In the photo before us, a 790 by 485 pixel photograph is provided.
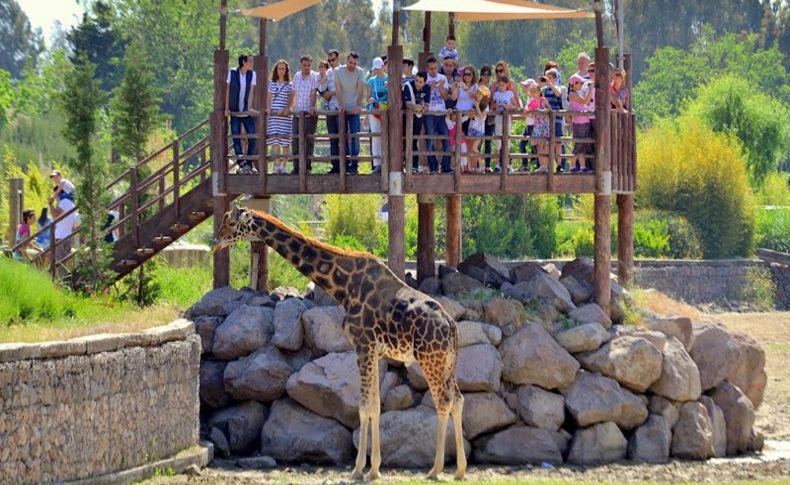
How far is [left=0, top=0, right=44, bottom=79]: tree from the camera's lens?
4726 inches

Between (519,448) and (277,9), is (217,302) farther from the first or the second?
(519,448)

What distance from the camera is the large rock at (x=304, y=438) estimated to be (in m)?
23.5

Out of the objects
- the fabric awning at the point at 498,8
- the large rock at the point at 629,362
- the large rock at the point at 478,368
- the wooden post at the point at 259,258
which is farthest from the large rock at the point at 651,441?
the wooden post at the point at 259,258

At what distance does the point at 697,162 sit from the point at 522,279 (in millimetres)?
23843

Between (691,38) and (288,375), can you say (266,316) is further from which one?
(691,38)

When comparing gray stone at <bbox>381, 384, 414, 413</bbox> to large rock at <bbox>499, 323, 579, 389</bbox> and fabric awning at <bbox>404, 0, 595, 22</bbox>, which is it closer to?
large rock at <bbox>499, 323, 579, 389</bbox>

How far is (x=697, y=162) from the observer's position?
163 ft

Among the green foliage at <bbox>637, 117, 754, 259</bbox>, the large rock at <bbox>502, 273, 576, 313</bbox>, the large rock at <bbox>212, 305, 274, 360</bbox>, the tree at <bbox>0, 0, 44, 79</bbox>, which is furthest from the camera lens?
the tree at <bbox>0, 0, 44, 79</bbox>

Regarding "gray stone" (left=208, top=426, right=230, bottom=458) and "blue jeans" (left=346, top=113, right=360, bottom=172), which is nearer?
"gray stone" (left=208, top=426, right=230, bottom=458)

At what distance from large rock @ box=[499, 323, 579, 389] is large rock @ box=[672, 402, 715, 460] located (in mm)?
1629

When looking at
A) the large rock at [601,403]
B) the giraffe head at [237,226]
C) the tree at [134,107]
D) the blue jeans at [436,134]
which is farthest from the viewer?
the tree at [134,107]

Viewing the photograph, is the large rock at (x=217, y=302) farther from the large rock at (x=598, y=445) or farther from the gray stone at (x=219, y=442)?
the large rock at (x=598, y=445)

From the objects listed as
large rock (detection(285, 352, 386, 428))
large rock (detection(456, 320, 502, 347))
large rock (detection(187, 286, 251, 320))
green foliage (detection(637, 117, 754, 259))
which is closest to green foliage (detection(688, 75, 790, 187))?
green foliage (detection(637, 117, 754, 259))

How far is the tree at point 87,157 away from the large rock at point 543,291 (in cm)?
575
